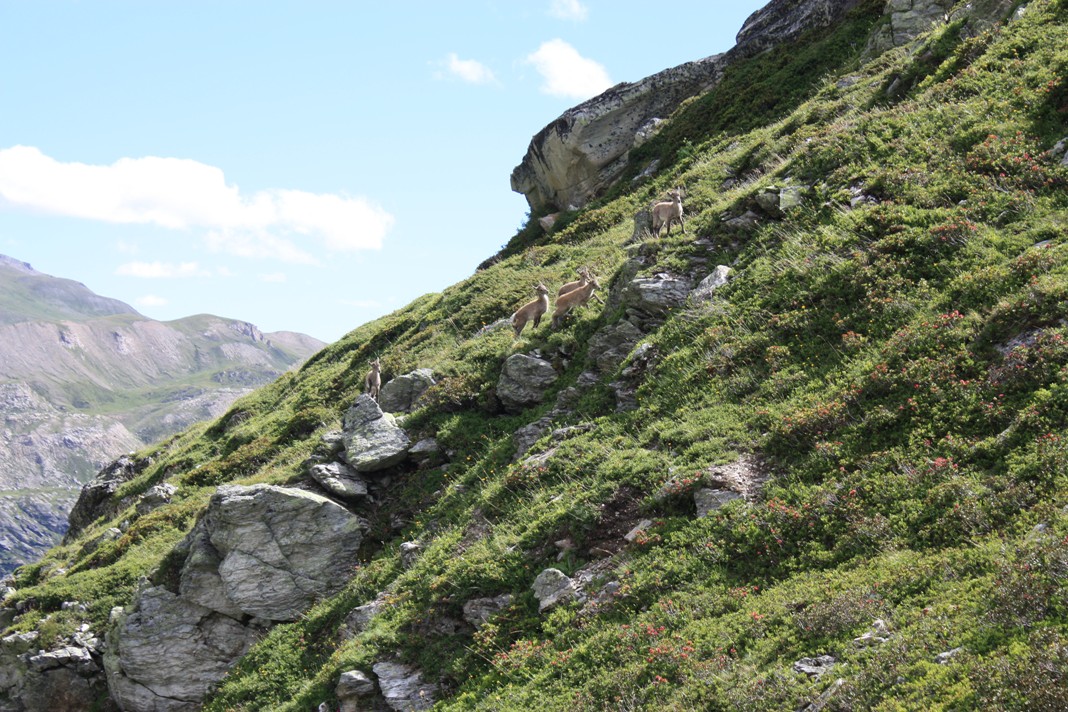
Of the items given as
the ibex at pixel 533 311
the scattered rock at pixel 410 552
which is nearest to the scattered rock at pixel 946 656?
the scattered rock at pixel 410 552

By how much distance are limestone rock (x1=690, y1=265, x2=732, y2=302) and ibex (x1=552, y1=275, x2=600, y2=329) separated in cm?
449

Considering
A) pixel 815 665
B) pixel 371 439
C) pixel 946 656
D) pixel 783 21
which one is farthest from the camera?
pixel 783 21

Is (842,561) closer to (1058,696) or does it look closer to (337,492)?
(1058,696)

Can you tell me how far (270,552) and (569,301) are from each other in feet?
36.6

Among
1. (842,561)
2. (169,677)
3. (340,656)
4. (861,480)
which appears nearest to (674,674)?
(842,561)

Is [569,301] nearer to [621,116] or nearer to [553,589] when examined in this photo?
[553,589]

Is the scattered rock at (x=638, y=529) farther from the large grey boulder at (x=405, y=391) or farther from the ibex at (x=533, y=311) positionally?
the large grey boulder at (x=405, y=391)

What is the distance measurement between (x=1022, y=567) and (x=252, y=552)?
57.7 feet

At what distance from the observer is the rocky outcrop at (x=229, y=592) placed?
2066 cm

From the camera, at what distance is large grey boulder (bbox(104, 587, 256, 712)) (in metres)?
20.7

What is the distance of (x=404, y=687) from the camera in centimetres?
1516

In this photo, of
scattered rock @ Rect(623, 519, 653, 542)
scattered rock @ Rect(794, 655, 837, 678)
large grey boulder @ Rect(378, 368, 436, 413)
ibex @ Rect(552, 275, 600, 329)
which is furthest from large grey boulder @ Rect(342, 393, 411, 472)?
scattered rock @ Rect(794, 655, 837, 678)

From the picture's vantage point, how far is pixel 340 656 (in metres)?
16.7

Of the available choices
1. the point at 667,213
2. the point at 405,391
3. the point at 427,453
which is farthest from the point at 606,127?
the point at 427,453
